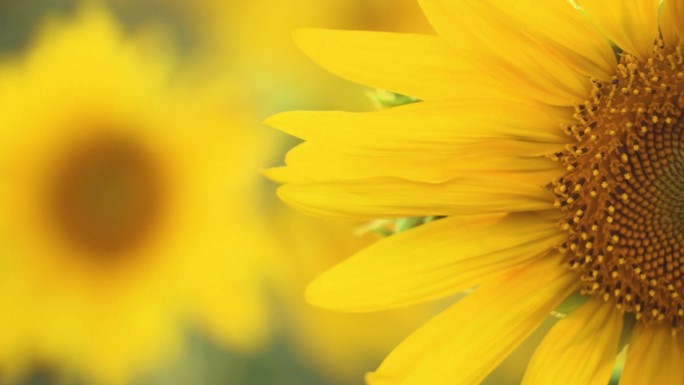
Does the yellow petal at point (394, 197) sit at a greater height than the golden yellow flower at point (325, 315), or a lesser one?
greater

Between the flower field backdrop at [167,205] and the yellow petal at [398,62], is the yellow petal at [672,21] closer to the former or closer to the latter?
the yellow petal at [398,62]

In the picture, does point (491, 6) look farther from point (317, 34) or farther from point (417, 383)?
point (417, 383)

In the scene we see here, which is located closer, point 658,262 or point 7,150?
point 658,262

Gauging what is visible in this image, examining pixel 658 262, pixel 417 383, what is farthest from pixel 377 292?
pixel 658 262

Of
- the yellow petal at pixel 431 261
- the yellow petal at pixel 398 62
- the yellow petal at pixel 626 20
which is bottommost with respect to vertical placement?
the yellow petal at pixel 431 261

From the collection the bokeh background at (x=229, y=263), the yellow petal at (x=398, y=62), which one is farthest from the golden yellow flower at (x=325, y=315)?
the yellow petal at (x=398, y=62)

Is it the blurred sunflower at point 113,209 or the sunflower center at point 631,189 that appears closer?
the sunflower center at point 631,189

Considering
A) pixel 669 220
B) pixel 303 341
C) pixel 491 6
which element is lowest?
pixel 303 341

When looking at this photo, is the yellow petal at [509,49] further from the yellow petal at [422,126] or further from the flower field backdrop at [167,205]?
the flower field backdrop at [167,205]
